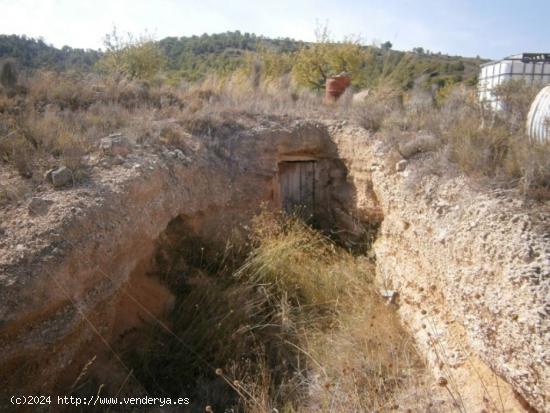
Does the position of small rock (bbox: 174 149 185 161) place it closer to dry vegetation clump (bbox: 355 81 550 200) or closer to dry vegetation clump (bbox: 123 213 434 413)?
dry vegetation clump (bbox: 123 213 434 413)

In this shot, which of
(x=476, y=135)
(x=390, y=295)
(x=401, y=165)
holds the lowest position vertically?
(x=390, y=295)

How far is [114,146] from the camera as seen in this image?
4.20 metres

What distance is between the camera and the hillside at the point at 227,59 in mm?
11200

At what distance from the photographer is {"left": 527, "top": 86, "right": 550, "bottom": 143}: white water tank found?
343 cm

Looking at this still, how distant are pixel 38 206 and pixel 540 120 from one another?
14.8ft

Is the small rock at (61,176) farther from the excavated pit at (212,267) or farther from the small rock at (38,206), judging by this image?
the small rock at (38,206)

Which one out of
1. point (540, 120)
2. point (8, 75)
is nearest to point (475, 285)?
point (540, 120)

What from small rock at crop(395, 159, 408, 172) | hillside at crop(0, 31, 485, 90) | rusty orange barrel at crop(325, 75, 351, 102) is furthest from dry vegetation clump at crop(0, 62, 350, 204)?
hillside at crop(0, 31, 485, 90)

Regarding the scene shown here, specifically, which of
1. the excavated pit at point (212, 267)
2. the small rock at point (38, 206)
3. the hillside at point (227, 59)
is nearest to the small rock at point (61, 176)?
the excavated pit at point (212, 267)

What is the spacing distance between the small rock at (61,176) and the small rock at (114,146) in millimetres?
669

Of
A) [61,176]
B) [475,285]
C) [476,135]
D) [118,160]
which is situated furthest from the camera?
[118,160]

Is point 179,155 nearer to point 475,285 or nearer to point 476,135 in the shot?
point 476,135

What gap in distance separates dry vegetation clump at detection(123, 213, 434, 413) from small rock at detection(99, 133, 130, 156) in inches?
62.3

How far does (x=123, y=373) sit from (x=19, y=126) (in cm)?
302
